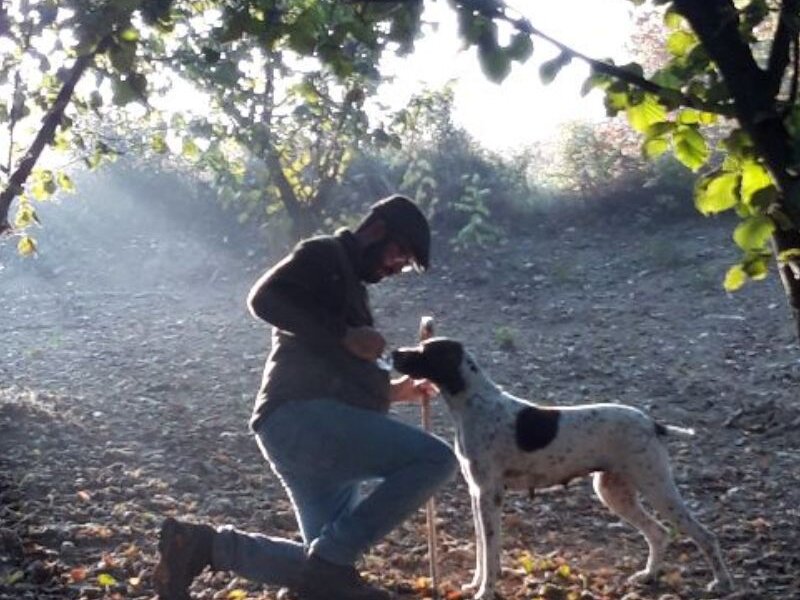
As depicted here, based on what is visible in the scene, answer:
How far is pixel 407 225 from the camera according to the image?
4875 mm

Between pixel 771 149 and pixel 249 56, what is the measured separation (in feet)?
18.9

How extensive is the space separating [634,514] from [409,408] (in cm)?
420

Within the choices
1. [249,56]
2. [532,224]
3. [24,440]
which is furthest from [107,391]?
[532,224]

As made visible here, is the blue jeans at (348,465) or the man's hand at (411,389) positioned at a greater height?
the man's hand at (411,389)

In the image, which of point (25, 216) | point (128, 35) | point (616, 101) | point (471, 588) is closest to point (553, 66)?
point (616, 101)

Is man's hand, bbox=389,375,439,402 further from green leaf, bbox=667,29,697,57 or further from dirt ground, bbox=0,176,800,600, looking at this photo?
green leaf, bbox=667,29,697,57

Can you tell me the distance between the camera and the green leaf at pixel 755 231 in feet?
11.0

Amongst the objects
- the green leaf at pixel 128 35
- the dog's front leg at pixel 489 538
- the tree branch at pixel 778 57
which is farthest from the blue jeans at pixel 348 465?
the tree branch at pixel 778 57

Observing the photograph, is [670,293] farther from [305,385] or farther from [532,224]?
[305,385]

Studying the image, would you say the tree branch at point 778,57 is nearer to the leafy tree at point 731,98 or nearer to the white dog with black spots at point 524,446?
the leafy tree at point 731,98

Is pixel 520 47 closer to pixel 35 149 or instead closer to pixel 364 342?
pixel 364 342

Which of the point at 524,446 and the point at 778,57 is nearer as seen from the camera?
the point at 778,57

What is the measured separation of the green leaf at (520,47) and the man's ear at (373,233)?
1611 millimetres

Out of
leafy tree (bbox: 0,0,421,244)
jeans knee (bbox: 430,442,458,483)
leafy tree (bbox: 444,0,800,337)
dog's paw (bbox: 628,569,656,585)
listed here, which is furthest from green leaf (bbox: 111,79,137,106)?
dog's paw (bbox: 628,569,656,585)
